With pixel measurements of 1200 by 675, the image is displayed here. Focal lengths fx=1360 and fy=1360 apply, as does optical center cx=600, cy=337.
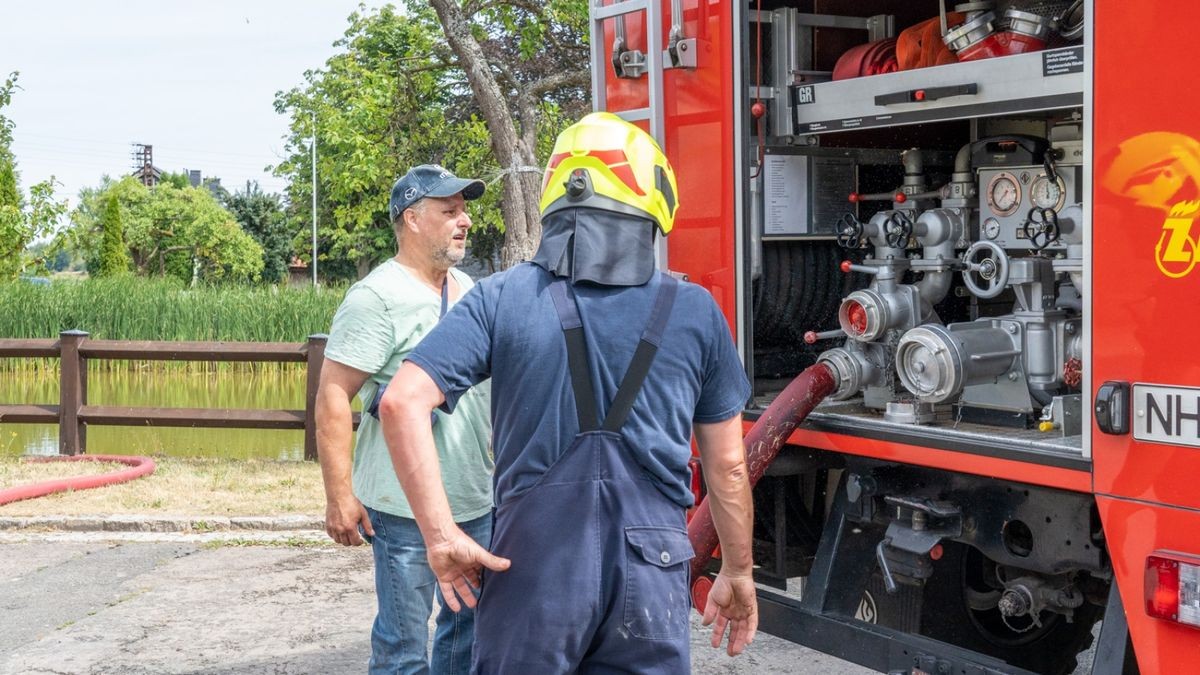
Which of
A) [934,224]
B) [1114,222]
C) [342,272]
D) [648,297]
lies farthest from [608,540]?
[342,272]

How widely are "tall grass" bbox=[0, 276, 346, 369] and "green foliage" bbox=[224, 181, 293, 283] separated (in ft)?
161

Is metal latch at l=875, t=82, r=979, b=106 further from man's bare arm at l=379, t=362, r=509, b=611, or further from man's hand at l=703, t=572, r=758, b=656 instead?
man's bare arm at l=379, t=362, r=509, b=611

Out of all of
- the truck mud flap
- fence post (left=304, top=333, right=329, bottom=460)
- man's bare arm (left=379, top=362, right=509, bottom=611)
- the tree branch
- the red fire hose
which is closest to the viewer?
man's bare arm (left=379, top=362, right=509, bottom=611)

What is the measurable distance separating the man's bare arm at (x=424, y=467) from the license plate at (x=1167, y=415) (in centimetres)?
153

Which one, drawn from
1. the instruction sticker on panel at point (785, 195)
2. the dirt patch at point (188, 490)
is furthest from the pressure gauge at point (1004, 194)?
the dirt patch at point (188, 490)

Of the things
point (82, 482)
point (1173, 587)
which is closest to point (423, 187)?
point (1173, 587)

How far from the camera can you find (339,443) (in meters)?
4.07

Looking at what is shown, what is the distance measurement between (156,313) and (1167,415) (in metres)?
18.6

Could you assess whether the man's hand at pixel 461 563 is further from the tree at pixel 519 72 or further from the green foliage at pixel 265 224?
the green foliage at pixel 265 224

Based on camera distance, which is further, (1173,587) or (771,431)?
(771,431)

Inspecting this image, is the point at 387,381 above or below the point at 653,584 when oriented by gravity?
above

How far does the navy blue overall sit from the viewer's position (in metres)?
2.78

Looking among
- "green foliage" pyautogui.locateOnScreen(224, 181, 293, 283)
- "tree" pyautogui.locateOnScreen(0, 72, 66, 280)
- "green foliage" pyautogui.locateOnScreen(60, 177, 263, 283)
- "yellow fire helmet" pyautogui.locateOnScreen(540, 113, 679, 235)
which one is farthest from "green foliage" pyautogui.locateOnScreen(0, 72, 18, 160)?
"green foliage" pyautogui.locateOnScreen(224, 181, 293, 283)

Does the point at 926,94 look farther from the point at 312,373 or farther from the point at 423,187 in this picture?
the point at 312,373
